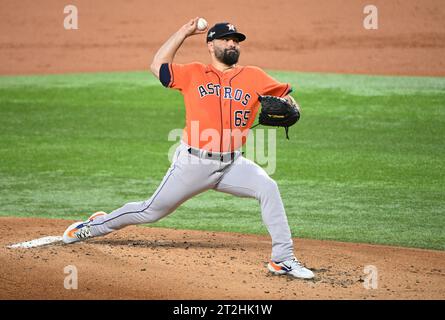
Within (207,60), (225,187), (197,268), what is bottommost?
(197,268)

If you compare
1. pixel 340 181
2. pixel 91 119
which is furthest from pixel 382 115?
pixel 91 119

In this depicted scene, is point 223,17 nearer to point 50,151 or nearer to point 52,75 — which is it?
point 52,75

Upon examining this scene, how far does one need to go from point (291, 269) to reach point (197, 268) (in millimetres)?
678

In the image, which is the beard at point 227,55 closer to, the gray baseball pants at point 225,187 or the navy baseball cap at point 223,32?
the navy baseball cap at point 223,32

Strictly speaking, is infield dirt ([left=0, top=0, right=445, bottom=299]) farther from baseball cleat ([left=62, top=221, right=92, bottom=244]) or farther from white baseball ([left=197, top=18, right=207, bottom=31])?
white baseball ([left=197, top=18, right=207, bottom=31])

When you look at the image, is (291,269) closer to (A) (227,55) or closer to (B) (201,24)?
(A) (227,55)

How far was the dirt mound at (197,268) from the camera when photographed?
5.49 meters

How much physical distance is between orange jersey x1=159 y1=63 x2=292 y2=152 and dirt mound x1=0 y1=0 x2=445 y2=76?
10.0 m

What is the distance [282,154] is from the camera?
1081 cm

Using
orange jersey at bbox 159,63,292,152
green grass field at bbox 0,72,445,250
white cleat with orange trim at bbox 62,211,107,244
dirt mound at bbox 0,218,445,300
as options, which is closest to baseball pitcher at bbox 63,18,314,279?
orange jersey at bbox 159,63,292,152

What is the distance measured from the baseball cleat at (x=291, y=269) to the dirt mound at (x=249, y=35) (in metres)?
10.2

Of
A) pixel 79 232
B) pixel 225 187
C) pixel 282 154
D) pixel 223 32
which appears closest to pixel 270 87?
pixel 223 32

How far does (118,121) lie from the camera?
12.6 meters

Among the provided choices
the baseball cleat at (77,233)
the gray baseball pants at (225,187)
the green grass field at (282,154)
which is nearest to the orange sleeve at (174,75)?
the gray baseball pants at (225,187)
